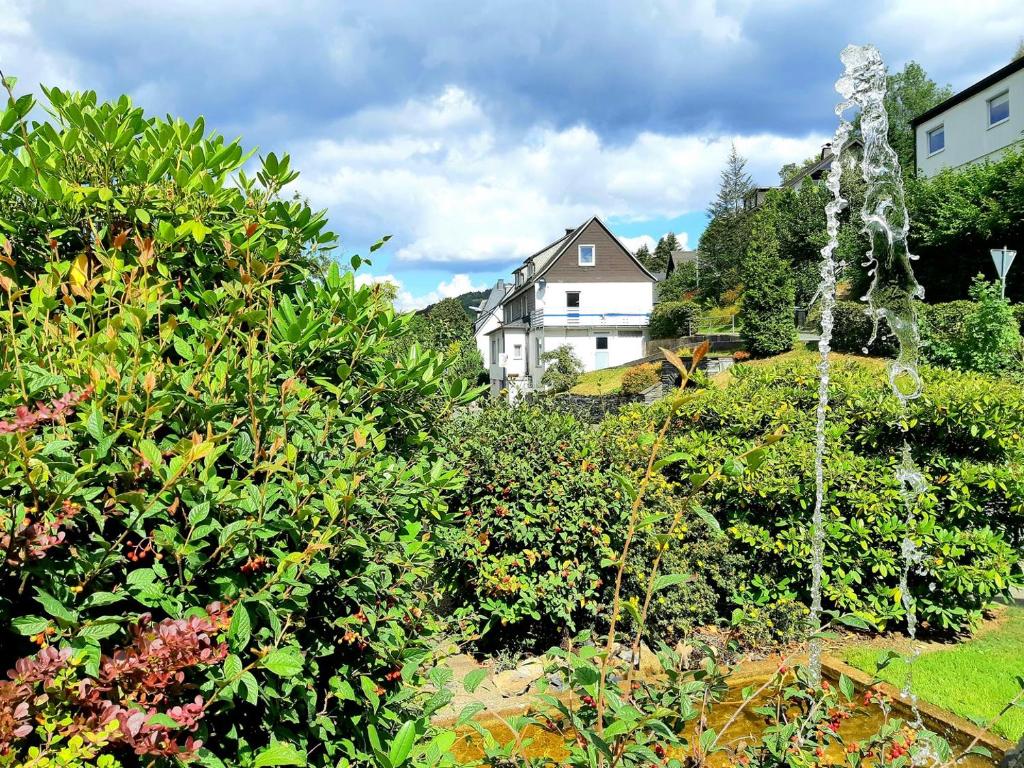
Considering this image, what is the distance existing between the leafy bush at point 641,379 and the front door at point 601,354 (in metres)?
13.1

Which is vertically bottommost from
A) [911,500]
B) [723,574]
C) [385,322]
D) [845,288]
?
[723,574]

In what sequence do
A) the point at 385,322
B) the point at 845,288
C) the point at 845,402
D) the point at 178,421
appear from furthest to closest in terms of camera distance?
1. the point at 845,288
2. the point at 845,402
3. the point at 385,322
4. the point at 178,421

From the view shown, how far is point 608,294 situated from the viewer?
44531 millimetres

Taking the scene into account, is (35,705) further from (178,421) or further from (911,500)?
(911,500)

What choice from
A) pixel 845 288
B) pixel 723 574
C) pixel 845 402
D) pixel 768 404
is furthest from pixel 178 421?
pixel 845 288

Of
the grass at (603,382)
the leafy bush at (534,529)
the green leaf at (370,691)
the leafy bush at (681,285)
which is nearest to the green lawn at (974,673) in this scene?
the leafy bush at (534,529)

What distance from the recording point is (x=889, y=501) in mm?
5605

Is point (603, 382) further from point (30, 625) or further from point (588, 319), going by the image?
point (30, 625)

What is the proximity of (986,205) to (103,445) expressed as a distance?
3041 cm

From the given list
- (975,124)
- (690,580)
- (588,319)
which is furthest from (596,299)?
(690,580)

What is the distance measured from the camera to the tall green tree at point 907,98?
52.4 metres

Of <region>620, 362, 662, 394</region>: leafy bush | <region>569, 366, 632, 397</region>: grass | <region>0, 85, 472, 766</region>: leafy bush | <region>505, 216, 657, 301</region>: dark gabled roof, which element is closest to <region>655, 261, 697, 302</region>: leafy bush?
<region>505, 216, 657, 301</region>: dark gabled roof

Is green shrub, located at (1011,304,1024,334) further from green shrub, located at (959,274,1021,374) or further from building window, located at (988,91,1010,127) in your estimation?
building window, located at (988,91,1010,127)

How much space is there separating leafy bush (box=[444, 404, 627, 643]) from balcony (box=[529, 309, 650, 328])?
123ft
